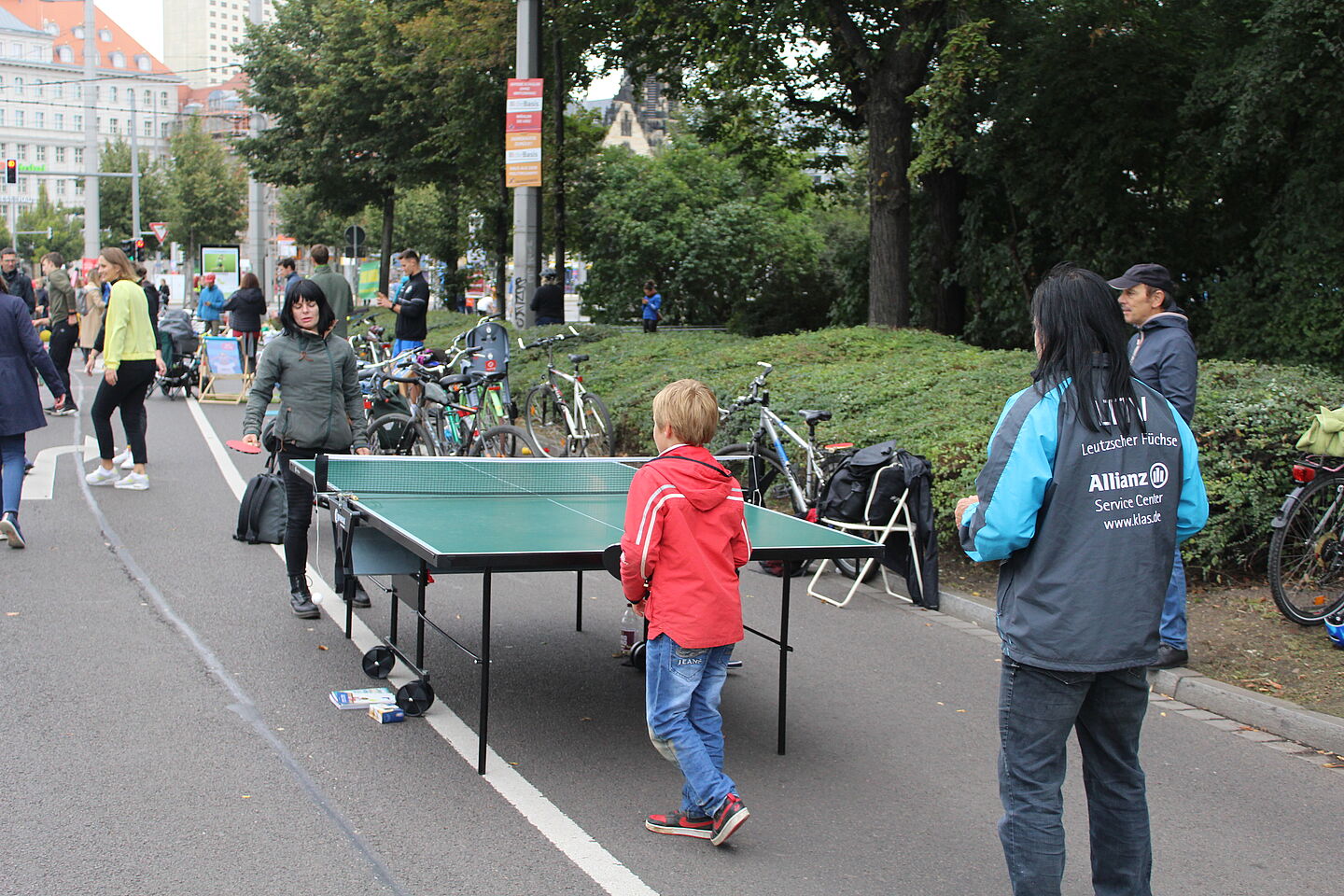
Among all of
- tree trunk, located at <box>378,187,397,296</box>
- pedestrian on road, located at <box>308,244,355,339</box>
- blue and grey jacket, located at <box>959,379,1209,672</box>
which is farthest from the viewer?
tree trunk, located at <box>378,187,397,296</box>

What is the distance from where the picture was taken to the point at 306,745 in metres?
5.28

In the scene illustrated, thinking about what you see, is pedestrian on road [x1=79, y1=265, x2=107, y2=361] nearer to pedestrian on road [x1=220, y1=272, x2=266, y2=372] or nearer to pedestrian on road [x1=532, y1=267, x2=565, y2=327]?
pedestrian on road [x1=220, y1=272, x2=266, y2=372]

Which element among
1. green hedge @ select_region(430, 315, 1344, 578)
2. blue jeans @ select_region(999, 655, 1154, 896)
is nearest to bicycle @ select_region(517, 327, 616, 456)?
green hedge @ select_region(430, 315, 1344, 578)

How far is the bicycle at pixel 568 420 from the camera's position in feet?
42.3

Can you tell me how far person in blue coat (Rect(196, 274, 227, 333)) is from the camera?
26.8 meters

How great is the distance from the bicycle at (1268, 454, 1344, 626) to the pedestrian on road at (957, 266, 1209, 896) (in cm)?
412

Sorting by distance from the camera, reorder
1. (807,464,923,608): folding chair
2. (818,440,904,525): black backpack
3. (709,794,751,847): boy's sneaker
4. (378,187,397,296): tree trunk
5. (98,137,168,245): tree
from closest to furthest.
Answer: (709,794,751,847): boy's sneaker < (807,464,923,608): folding chair < (818,440,904,525): black backpack < (378,187,397,296): tree trunk < (98,137,168,245): tree

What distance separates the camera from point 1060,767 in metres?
3.50

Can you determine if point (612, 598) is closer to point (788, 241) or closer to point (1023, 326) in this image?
point (1023, 326)

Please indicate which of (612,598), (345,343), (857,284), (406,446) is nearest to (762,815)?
(612,598)

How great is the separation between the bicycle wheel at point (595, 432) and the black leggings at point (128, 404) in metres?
3.97

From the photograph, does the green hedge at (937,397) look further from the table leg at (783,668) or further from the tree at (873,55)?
the table leg at (783,668)

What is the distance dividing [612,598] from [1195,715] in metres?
3.57

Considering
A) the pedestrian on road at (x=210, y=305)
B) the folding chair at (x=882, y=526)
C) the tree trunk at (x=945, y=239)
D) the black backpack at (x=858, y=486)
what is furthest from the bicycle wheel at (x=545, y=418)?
the pedestrian on road at (x=210, y=305)
